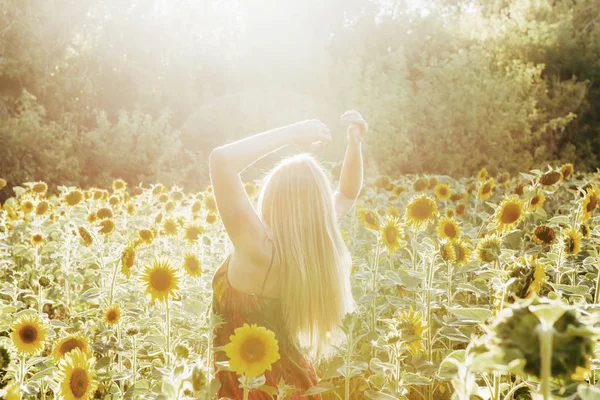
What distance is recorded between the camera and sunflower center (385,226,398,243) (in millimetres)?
2654

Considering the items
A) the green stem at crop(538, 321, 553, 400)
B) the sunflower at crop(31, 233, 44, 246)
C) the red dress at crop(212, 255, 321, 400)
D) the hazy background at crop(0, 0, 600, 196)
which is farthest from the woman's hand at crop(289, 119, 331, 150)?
the hazy background at crop(0, 0, 600, 196)

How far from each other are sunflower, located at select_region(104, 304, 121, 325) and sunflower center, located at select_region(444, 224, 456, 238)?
138cm

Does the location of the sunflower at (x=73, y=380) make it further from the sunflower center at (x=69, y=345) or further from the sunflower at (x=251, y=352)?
the sunflower at (x=251, y=352)

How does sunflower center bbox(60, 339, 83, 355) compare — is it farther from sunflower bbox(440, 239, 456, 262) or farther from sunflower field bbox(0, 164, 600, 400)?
sunflower bbox(440, 239, 456, 262)

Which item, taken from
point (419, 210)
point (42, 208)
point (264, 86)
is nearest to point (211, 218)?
point (42, 208)

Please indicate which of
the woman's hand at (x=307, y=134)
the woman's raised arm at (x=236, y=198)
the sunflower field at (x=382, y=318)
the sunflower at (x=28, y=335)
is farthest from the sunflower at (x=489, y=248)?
the sunflower at (x=28, y=335)

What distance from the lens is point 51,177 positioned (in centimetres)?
1130

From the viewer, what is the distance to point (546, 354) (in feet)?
1.68

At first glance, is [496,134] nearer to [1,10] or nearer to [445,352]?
[1,10]

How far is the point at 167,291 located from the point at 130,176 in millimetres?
11003

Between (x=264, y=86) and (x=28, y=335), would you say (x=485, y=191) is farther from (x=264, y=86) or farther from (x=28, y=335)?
(x=264, y=86)

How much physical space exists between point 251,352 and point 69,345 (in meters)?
0.73

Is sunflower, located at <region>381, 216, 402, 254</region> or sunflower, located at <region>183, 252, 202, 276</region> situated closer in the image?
sunflower, located at <region>183, 252, 202, 276</region>

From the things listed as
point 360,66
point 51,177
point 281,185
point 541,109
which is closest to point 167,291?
point 281,185
